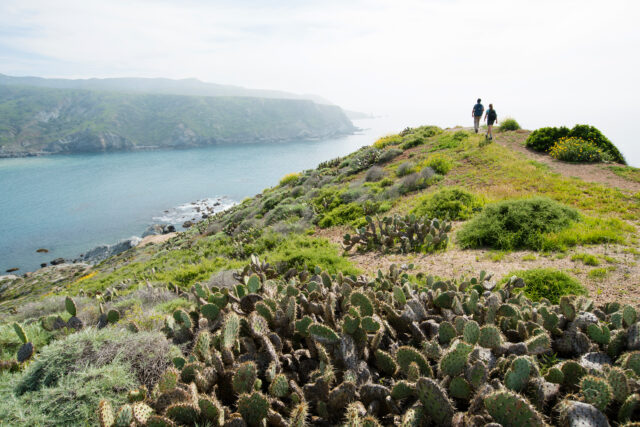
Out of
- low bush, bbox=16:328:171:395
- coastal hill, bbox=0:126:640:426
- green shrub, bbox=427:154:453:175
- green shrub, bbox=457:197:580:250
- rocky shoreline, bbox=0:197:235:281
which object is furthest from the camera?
rocky shoreline, bbox=0:197:235:281

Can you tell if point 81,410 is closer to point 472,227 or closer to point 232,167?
point 472,227

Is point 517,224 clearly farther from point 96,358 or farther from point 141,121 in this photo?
point 141,121

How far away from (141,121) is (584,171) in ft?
525

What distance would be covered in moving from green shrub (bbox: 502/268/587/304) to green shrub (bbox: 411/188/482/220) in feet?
11.5

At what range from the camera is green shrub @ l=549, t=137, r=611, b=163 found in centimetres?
1289

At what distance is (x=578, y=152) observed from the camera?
13.2m

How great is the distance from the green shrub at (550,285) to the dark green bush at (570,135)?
11.8 metres

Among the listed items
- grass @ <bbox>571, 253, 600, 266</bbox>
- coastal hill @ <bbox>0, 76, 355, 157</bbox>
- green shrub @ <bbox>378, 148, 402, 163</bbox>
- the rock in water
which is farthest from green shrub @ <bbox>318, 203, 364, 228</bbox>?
coastal hill @ <bbox>0, 76, 355, 157</bbox>

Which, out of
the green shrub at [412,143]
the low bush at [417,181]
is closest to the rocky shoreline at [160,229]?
the green shrub at [412,143]

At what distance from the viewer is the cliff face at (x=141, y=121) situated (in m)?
115

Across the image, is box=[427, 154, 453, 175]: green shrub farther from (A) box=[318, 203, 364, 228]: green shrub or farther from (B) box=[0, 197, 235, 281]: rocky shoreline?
(B) box=[0, 197, 235, 281]: rocky shoreline

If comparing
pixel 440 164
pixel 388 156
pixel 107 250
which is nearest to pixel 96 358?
pixel 440 164

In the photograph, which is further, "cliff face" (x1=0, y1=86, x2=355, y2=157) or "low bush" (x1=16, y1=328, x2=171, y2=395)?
"cliff face" (x1=0, y1=86, x2=355, y2=157)

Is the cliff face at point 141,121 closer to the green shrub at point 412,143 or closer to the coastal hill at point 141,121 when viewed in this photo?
the coastal hill at point 141,121
